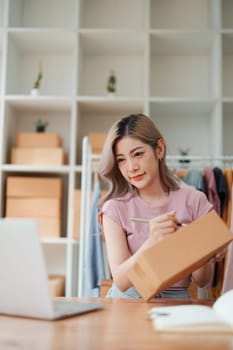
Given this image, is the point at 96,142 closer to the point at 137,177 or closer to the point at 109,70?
the point at 109,70

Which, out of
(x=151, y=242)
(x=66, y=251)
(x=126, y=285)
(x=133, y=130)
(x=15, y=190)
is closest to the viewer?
(x=151, y=242)

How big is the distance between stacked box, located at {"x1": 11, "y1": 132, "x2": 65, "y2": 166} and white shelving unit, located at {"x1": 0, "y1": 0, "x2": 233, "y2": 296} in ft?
0.18

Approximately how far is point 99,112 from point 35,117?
43 centimetres

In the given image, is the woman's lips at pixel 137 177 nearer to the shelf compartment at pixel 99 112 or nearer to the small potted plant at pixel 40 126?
the shelf compartment at pixel 99 112

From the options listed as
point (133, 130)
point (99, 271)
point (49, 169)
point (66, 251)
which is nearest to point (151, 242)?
point (133, 130)

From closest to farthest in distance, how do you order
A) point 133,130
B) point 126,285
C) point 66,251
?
1. point 126,285
2. point 133,130
3. point 66,251

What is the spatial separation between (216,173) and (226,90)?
0.98 meters

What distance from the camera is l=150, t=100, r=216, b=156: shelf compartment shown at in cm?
309

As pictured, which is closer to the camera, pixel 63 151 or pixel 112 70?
pixel 63 151

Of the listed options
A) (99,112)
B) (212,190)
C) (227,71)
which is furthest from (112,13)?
(212,190)

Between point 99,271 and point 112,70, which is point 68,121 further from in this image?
point 99,271

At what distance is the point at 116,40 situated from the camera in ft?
9.86

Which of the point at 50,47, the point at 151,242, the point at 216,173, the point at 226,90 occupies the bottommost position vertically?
the point at 151,242

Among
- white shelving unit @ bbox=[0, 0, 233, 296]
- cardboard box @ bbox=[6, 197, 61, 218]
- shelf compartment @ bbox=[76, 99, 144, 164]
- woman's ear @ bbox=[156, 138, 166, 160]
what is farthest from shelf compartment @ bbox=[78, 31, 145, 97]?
woman's ear @ bbox=[156, 138, 166, 160]
